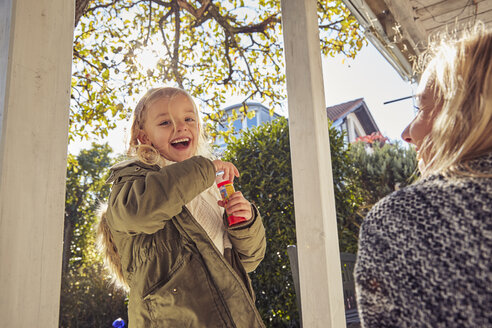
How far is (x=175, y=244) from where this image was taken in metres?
1.36

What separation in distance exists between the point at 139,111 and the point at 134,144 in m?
0.15

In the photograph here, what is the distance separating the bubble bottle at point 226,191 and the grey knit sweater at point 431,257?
780mm

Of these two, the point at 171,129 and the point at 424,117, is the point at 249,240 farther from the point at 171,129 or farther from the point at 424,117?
the point at 424,117

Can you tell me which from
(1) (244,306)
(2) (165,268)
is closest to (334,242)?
(1) (244,306)

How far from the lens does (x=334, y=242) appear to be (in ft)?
5.64

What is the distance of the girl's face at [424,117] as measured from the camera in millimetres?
955

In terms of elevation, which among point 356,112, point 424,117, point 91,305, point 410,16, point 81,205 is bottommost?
point 91,305

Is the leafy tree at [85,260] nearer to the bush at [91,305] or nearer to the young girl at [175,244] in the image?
the bush at [91,305]

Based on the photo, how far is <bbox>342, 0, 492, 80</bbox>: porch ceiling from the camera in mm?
3035

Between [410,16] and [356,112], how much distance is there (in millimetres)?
13390

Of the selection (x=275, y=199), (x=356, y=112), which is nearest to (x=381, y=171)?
(x=275, y=199)

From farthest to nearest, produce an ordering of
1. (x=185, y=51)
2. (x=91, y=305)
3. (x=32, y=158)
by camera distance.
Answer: (x=91, y=305), (x=185, y=51), (x=32, y=158)

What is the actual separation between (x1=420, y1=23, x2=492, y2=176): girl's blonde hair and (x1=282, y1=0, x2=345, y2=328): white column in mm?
841

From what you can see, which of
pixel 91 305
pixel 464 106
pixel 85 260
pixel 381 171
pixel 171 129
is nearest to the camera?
pixel 464 106
